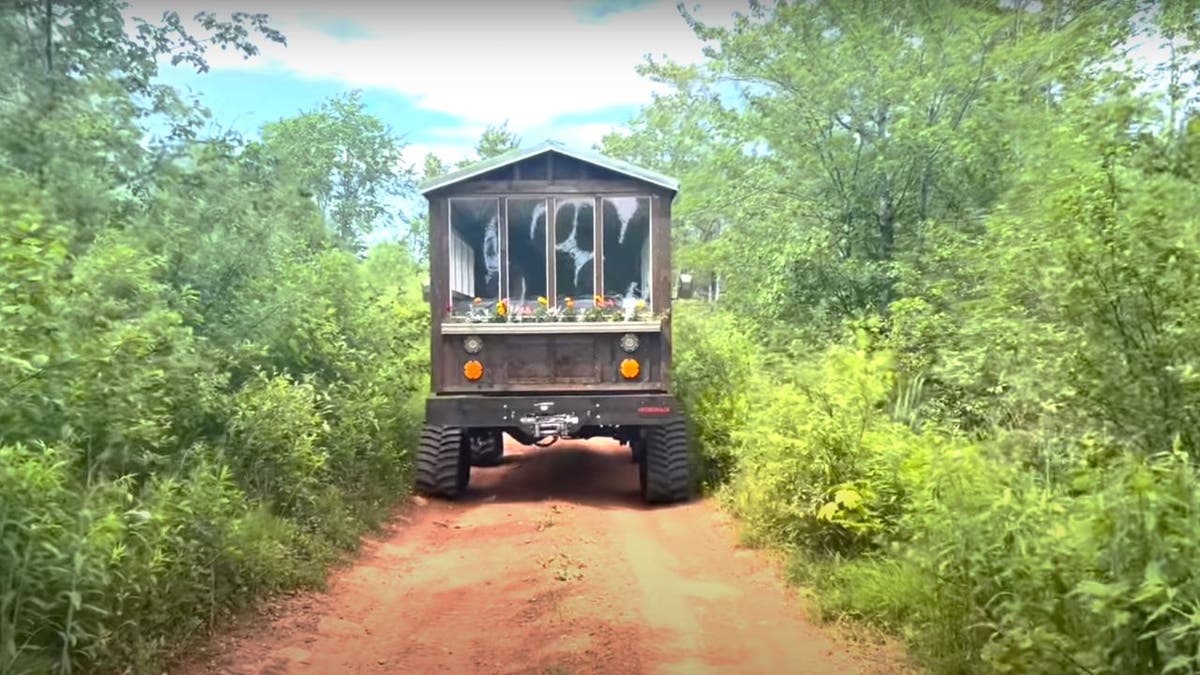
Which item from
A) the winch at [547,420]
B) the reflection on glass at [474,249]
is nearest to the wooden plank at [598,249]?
the reflection on glass at [474,249]

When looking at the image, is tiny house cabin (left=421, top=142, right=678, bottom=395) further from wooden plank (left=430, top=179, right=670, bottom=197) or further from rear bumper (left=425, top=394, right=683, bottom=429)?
rear bumper (left=425, top=394, right=683, bottom=429)

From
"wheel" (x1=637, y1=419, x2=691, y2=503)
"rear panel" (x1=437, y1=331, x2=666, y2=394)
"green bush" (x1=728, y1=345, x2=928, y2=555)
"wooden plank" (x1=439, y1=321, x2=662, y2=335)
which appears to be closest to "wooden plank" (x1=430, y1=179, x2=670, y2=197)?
"wooden plank" (x1=439, y1=321, x2=662, y2=335)

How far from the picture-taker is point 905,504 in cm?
575

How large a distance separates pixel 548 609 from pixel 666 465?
4.02 metres

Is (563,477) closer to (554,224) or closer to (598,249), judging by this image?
(598,249)

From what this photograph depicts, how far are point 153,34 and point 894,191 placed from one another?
7870 mm

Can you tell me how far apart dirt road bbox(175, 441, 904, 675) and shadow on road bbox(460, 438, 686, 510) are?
3.78 ft

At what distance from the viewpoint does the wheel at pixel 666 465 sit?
975cm

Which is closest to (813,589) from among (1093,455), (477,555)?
(1093,455)

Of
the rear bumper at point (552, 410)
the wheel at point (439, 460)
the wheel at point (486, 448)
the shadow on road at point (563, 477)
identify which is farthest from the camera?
the wheel at point (486, 448)

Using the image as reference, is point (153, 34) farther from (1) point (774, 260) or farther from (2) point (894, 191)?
(2) point (894, 191)

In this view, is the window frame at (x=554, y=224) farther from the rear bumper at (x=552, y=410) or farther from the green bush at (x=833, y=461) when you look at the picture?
the green bush at (x=833, y=461)

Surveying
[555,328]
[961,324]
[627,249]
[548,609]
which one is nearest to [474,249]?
[555,328]

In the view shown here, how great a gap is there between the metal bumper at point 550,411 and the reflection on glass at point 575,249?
42.5 inches
